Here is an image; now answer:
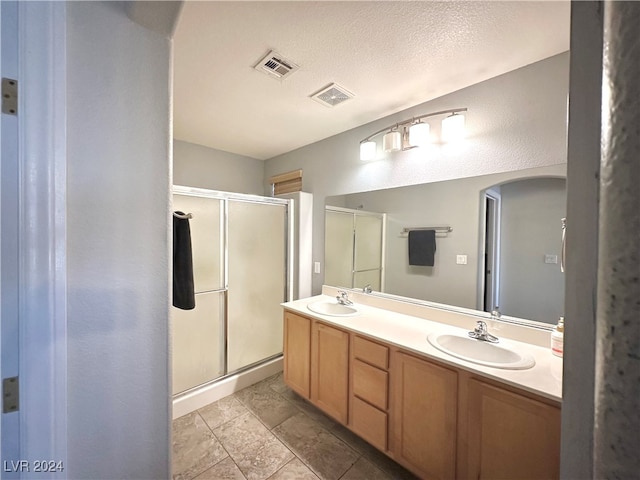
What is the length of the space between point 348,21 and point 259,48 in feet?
→ 1.64

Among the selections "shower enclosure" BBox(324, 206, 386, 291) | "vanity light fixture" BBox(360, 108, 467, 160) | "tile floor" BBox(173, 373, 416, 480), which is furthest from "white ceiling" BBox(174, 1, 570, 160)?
"tile floor" BBox(173, 373, 416, 480)

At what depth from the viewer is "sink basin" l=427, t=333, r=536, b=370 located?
1323 millimetres

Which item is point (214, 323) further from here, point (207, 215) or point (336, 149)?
point (336, 149)

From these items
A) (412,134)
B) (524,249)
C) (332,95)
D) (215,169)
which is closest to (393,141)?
(412,134)

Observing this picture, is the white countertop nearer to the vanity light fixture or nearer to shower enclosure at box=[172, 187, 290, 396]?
shower enclosure at box=[172, 187, 290, 396]

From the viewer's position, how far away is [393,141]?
2023 millimetres

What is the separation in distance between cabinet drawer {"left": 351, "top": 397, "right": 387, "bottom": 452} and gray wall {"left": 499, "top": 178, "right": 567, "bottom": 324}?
1027 mm

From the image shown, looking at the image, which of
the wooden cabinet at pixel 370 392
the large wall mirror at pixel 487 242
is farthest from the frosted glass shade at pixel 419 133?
the wooden cabinet at pixel 370 392

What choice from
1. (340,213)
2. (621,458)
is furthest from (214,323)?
(621,458)

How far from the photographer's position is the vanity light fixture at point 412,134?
1.74m

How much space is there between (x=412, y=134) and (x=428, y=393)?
1.67 metres

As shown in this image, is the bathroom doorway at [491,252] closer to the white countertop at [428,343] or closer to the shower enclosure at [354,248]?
the white countertop at [428,343]

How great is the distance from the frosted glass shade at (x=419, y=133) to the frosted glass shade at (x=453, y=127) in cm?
12

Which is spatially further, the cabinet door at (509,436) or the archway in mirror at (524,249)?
the archway in mirror at (524,249)
